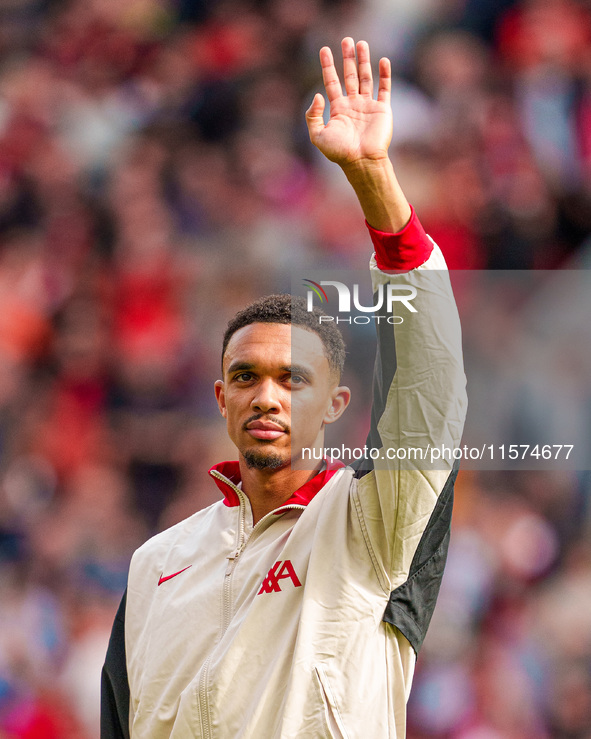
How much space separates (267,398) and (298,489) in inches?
7.1

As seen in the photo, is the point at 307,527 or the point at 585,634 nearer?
the point at 307,527

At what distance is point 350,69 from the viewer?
1427 mm

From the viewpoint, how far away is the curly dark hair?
1.58 meters

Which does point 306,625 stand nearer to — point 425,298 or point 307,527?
point 307,527

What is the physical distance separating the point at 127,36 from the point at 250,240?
1.51 m

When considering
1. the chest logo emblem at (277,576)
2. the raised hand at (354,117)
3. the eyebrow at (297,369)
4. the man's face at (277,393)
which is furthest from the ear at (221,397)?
the raised hand at (354,117)

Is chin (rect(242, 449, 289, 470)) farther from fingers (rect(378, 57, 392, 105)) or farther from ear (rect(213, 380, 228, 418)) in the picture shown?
fingers (rect(378, 57, 392, 105))

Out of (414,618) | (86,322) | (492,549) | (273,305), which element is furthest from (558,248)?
(414,618)

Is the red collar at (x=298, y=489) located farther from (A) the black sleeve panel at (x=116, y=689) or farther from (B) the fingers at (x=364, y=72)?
(B) the fingers at (x=364, y=72)

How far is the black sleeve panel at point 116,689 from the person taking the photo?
1626 millimetres

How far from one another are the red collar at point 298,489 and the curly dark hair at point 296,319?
0.62 feet

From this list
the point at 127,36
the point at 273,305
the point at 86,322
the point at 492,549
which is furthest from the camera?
the point at 127,36

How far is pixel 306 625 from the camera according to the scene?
4.26ft

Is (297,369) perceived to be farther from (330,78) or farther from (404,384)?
(330,78)
